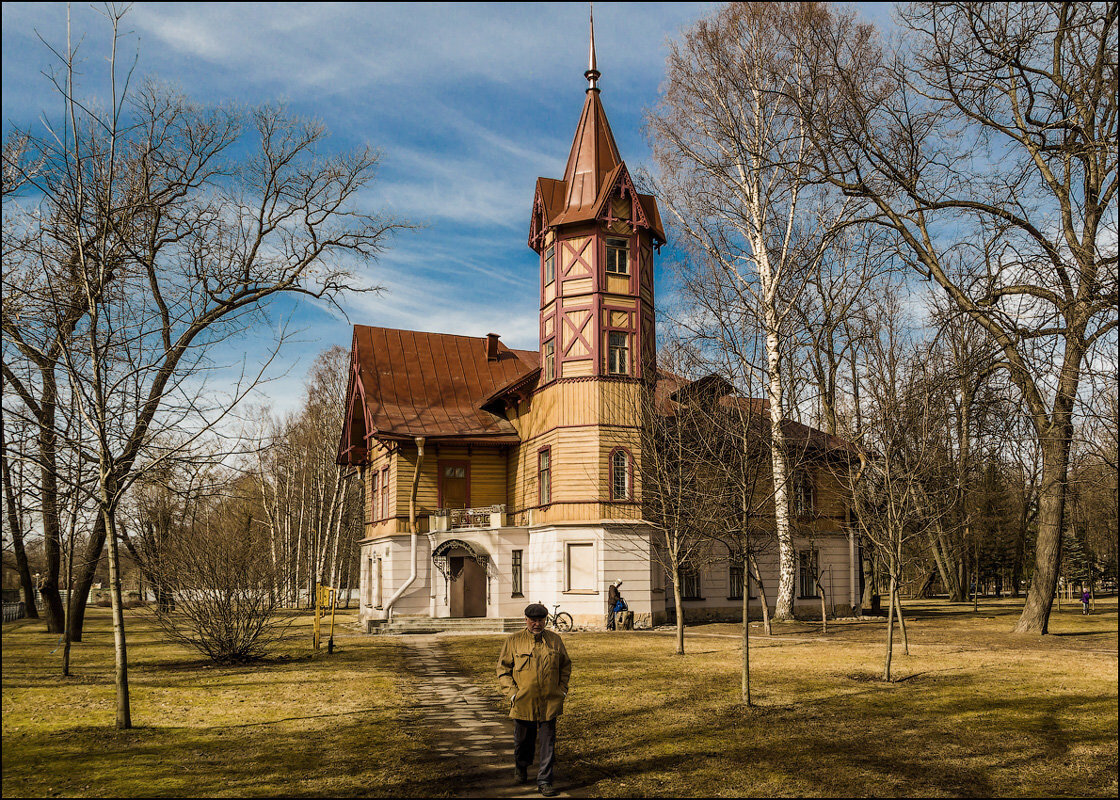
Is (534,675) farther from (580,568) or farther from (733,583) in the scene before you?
(733,583)

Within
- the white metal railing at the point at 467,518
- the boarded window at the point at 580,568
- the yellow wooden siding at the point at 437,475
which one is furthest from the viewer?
the yellow wooden siding at the point at 437,475

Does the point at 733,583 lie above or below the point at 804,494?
below

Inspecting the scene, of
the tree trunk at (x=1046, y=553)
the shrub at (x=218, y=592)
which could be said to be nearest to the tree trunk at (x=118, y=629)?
the shrub at (x=218, y=592)

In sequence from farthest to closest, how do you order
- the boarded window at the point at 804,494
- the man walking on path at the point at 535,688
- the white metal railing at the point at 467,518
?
1. the white metal railing at the point at 467,518
2. the boarded window at the point at 804,494
3. the man walking on path at the point at 535,688

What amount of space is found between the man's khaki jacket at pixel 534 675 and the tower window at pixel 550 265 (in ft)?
77.9

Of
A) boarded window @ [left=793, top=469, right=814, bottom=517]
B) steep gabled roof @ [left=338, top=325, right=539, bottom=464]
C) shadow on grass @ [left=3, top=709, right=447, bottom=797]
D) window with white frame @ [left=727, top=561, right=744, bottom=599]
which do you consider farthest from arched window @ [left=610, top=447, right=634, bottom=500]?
shadow on grass @ [left=3, top=709, right=447, bottom=797]

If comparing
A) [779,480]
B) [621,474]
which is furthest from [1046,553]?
[621,474]

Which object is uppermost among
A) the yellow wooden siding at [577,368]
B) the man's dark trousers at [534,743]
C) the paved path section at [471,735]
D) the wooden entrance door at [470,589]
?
the yellow wooden siding at [577,368]

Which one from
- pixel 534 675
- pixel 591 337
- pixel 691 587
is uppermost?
pixel 591 337

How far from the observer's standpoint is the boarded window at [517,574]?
32031 millimetres

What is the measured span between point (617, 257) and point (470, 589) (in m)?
14.6

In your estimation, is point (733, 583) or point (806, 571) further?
point (806, 571)

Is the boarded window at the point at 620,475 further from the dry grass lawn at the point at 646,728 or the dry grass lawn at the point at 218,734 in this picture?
the dry grass lawn at the point at 218,734

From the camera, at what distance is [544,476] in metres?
31.6
